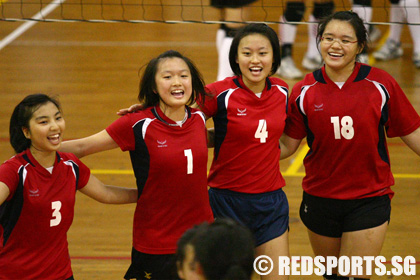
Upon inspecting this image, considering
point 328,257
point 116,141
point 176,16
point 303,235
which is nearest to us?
point 116,141

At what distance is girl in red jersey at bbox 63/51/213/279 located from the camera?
327 centimetres

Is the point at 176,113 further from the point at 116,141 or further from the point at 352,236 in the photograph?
the point at 352,236

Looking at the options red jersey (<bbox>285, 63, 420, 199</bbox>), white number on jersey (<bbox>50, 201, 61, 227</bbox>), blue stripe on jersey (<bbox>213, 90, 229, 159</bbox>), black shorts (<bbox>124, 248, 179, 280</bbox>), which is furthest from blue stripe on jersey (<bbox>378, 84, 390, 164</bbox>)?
white number on jersey (<bbox>50, 201, 61, 227</bbox>)

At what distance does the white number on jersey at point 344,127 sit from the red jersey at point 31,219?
1.35m

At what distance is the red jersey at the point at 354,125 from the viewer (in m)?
3.47

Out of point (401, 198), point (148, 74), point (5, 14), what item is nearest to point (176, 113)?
point (148, 74)

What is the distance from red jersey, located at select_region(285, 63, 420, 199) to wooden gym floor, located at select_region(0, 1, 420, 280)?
1.21 m

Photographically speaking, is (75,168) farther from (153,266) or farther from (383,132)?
(383,132)

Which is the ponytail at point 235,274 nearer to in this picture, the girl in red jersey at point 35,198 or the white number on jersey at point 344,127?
the girl in red jersey at point 35,198

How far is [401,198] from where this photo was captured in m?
5.64

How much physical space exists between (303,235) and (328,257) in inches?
55.9

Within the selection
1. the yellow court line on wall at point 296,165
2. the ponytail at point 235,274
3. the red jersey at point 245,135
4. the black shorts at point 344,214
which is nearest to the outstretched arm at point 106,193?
the red jersey at point 245,135

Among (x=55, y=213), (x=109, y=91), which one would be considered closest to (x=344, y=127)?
(x=55, y=213)

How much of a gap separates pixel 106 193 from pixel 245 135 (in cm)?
75
